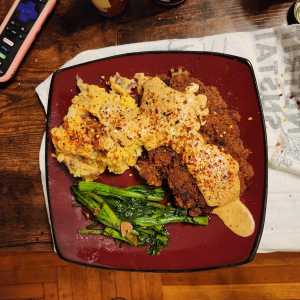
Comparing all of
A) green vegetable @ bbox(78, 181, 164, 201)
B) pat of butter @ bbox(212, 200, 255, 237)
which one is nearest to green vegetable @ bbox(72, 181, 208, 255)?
green vegetable @ bbox(78, 181, 164, 201)

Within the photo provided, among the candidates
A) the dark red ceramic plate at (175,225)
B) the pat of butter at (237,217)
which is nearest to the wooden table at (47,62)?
the dark red ceramic plate at (175,225)

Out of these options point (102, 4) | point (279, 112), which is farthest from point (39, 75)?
point (279, 112)

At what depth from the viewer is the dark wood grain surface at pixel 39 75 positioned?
1.61m

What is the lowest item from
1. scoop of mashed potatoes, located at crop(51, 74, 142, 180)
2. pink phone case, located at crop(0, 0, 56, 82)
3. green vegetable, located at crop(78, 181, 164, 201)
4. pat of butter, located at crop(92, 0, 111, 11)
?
green vegetable, located at crop(78, 181, 164, 201)

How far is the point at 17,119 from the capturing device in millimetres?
1652

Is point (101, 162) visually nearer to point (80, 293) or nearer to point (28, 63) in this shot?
point (28, 63)

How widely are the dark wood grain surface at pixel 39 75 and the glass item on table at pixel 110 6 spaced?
0.04 m

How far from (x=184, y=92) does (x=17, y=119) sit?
65 centimetres

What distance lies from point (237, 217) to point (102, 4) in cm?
85

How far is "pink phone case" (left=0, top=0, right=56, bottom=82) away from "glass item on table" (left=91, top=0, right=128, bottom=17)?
0.19 m

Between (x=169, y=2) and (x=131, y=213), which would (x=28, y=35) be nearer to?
(x=169, y=2)

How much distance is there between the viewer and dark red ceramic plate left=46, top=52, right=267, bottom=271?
4.78 ft

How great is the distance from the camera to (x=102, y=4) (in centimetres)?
151

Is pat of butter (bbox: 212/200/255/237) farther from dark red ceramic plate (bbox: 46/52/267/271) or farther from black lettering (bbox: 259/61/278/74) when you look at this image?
black lettering (bbox: 259/61/278/74)
